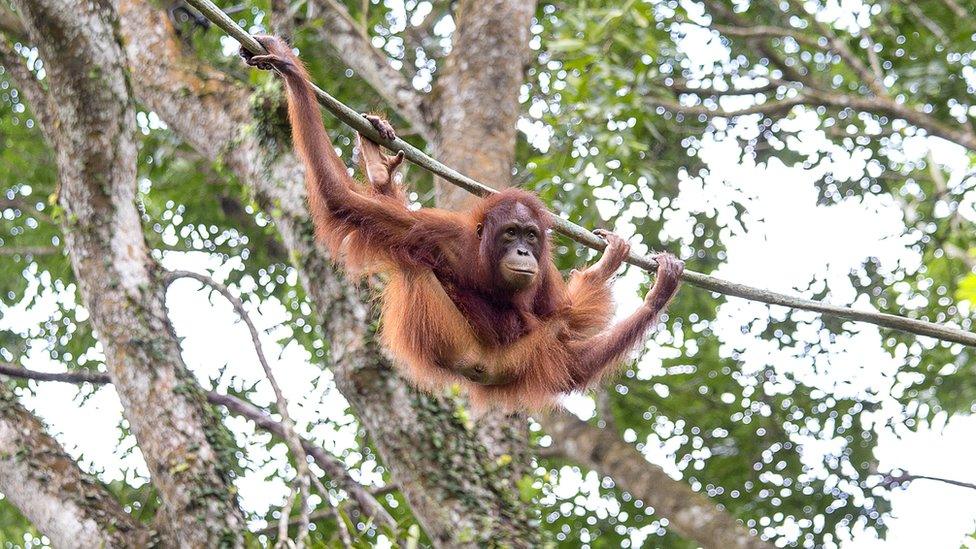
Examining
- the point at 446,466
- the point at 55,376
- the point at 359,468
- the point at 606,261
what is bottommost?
the point at 446,466

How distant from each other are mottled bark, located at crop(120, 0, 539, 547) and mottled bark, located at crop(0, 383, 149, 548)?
Result: 1168mm

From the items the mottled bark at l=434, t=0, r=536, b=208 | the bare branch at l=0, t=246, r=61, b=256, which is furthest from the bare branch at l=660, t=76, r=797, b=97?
the bare branch at l=0, t=246, r=61, b=256

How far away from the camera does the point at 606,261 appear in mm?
4707

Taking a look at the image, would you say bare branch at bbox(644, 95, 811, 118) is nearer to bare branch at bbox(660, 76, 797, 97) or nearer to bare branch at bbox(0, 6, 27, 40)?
bare branch at bbox(660, 76, 797, 97)

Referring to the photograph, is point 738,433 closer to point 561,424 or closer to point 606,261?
point 561,424

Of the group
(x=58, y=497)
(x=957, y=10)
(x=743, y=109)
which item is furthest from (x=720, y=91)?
(x=58, y=497)

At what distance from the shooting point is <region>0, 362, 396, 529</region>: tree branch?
5.11m

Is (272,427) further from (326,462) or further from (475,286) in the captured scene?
(475,286)

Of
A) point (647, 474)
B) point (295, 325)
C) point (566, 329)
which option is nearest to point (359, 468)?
point (295, 325)

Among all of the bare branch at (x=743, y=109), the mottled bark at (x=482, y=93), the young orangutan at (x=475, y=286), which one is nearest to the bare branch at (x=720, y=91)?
the bare branch at (x=743, y=109)

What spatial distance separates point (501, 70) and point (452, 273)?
224cm

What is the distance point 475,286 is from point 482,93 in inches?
82.1

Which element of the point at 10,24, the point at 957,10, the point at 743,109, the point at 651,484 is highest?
the point at 957,10

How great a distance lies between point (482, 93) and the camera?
20.5 ft
